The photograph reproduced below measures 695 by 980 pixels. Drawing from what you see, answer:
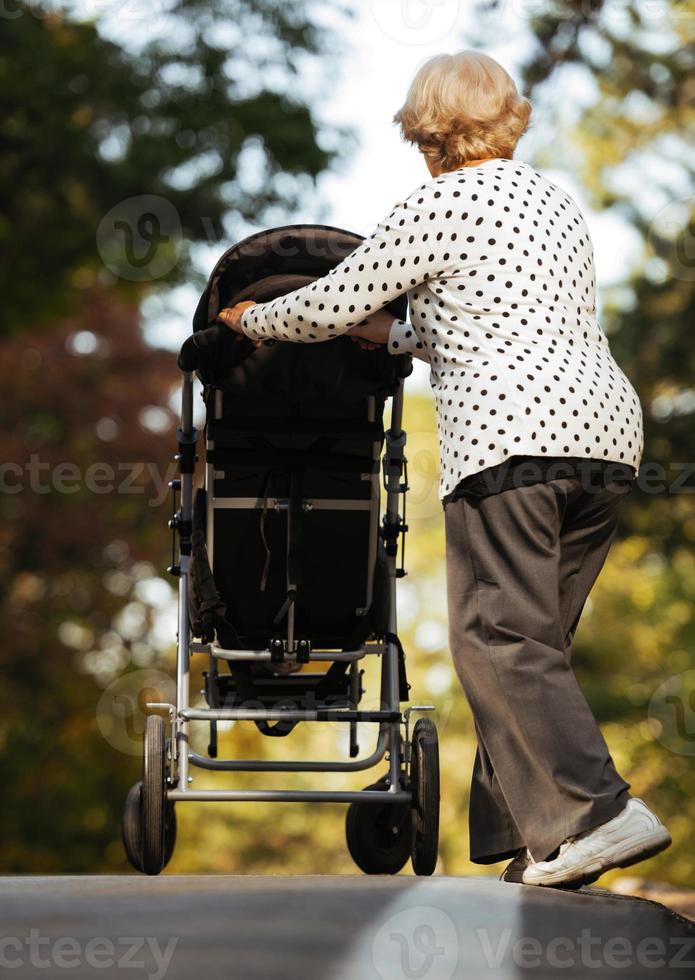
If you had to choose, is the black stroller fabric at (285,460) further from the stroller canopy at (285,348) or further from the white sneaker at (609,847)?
Answer: the white sneaker at (609,847)

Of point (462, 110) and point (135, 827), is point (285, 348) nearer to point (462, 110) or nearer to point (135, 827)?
point (462, 110)

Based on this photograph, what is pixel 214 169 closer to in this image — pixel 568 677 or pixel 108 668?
pixel 108 668

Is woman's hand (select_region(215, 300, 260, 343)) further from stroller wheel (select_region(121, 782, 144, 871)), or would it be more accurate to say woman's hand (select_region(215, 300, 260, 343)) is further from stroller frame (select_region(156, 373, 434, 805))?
stroller wheel (select_region(121, 782, 144, 871))

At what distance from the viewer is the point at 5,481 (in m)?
13.0

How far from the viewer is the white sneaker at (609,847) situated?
280 cm

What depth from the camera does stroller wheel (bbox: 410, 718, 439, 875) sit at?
416 centimetres

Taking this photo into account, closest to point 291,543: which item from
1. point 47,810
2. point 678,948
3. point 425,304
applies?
point 425,304

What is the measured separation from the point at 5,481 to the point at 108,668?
2.17 meters

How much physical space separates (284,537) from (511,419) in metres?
1.42

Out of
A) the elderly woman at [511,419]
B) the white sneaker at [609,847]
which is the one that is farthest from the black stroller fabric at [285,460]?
the white sneaker at [609,847]

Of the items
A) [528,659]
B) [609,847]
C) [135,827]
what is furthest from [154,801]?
[609,847]

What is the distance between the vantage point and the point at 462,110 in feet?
10.3

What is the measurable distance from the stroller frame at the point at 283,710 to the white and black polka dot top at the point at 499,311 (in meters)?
1.09

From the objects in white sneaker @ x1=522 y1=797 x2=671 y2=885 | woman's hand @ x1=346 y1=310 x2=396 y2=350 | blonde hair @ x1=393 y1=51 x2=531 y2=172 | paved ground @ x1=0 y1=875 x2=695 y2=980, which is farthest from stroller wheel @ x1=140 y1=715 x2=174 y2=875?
blonde hair @ x1=393 y1=51 x2=531 y2=172
